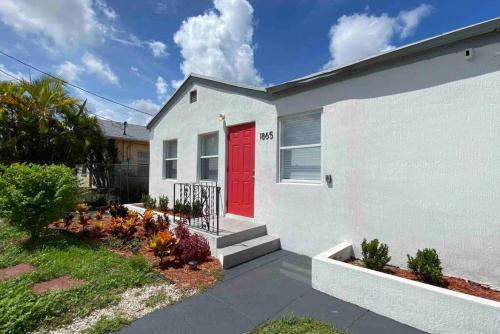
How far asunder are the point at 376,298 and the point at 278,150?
314 cm

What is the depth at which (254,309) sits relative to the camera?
3.11 m

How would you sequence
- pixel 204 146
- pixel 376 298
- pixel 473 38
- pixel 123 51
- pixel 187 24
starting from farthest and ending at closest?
pixel 123 51 < pixel 187 24 < pixel 204 146 < pixel 473 38 < pixel 376 298

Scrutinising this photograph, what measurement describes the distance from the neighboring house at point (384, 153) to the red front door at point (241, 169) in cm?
2

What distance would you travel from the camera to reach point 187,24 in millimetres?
8039

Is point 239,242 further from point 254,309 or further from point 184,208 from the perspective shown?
point 254,309

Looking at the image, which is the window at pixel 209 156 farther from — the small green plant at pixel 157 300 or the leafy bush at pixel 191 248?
the small green plant at pixel 157 300

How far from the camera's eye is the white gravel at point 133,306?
8.96ft

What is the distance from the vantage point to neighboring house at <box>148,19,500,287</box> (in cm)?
325

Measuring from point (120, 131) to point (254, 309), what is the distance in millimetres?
14443

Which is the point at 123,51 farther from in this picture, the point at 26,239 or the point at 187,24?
the point at 26,239

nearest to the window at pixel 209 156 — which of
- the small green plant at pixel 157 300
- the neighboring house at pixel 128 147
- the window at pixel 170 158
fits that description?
the window at pixel 170 158

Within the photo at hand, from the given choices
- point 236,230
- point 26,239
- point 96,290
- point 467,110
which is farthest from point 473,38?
point 26,239

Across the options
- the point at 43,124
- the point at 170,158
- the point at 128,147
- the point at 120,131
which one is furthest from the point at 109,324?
the point at 120,131

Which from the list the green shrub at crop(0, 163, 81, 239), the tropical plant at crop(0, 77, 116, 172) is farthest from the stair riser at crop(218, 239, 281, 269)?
the tropical plant at crop(0, 77, 116, 172)
